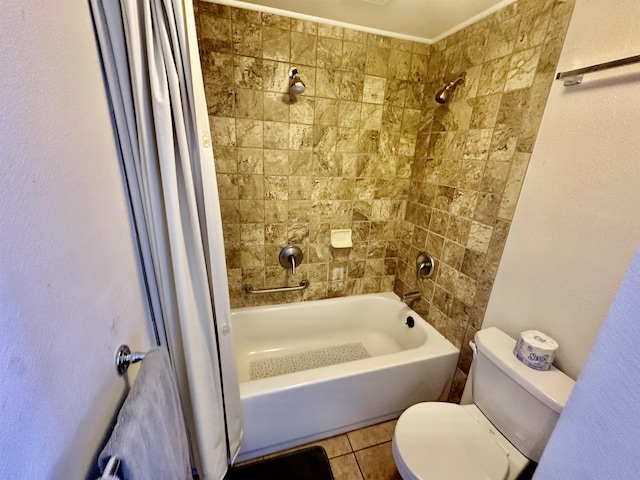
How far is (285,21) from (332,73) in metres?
0.37

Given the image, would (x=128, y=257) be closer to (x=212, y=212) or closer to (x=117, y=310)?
(x=117, y=310)

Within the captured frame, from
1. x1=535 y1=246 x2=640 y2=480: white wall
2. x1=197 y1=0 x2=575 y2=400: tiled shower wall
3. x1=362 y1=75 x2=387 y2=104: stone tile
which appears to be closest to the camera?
x1=535 y1=246 x2=640 y2=480: white wall

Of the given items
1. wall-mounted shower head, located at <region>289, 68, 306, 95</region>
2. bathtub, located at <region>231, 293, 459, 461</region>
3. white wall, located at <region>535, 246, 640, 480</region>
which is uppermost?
wall-mounted shower head, located at <region>289, 68, 306, 95</region>

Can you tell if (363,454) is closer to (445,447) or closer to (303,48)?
(445,447)

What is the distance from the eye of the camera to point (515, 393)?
3.47 ft

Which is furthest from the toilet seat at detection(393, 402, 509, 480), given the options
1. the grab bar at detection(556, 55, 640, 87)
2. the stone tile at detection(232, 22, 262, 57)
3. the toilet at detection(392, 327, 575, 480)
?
the stone tile at detection(232, 22, 262, 57)

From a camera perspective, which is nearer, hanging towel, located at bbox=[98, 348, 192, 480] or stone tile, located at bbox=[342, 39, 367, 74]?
hanging towel, located at bbox=[98, 348, 192, 480]

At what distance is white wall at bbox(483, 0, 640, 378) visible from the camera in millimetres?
849

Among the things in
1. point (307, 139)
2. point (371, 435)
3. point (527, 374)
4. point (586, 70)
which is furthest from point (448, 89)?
point (371, 435)

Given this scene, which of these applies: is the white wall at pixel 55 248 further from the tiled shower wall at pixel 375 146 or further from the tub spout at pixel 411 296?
the tub spout at pixel 411 296

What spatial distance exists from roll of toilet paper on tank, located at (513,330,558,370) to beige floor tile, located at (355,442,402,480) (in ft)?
2.98

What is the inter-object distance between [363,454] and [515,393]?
878 mm

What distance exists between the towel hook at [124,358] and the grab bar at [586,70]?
1665 mm

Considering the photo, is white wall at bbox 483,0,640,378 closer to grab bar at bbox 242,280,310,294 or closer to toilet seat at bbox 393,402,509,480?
toilet seat at bbox 393,402,509,480
